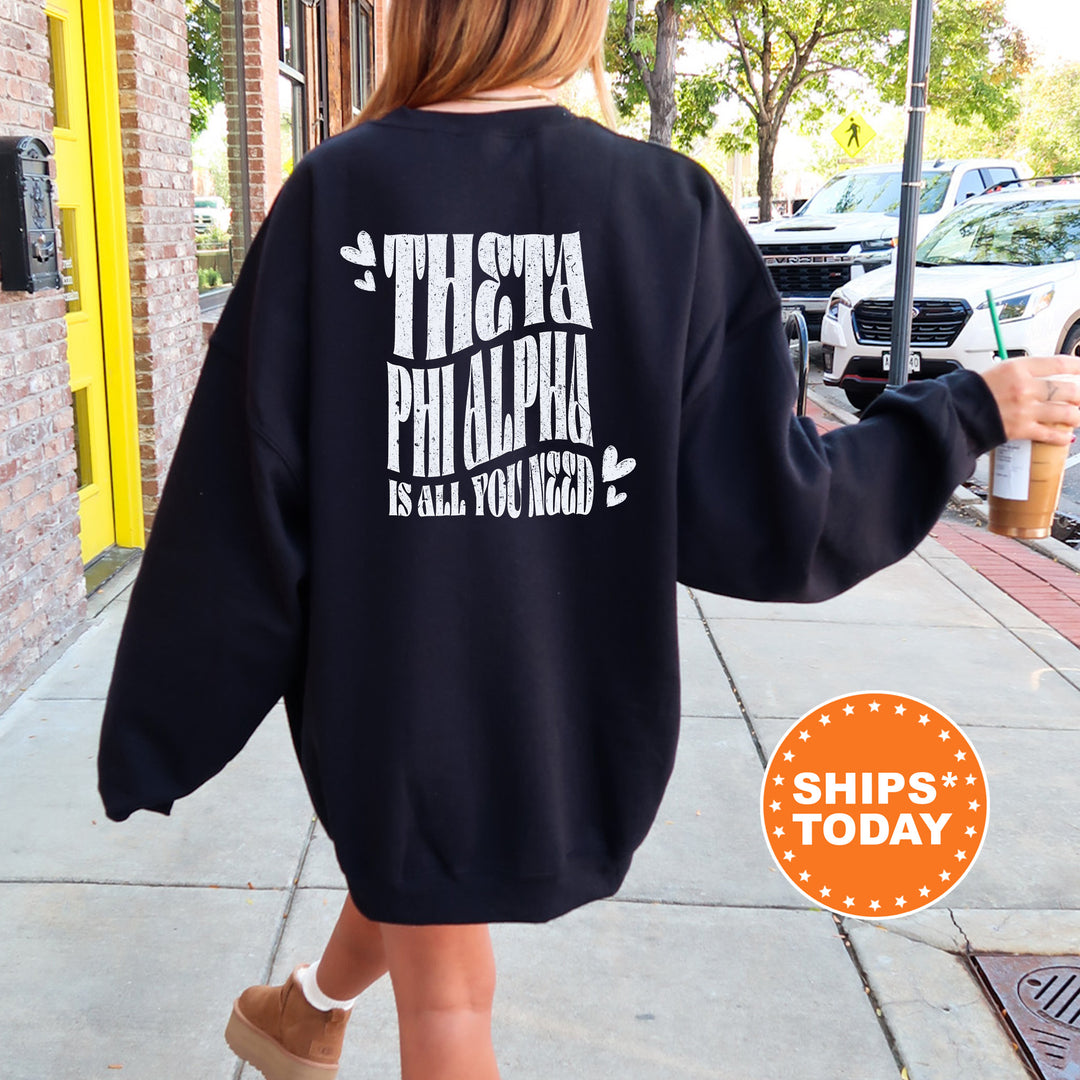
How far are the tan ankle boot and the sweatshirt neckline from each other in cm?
140

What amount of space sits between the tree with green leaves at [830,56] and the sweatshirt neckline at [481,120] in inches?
909

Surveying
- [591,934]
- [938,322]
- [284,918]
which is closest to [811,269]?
[938,322]

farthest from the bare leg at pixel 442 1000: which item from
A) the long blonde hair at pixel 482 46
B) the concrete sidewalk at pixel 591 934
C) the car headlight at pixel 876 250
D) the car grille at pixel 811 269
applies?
the car headlight at pixel 876 250

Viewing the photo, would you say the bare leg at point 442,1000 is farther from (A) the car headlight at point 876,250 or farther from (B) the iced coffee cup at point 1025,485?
(A) the car headlight at point 876,250

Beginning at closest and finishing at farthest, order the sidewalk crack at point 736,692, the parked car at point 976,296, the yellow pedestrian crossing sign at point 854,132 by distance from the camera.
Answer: the sidewalk crack at point 736,692 → the parked car at point 976,296 → the yellow pedestrian crossing sign at point 854,132

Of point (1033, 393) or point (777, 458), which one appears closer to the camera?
point (777, 458)

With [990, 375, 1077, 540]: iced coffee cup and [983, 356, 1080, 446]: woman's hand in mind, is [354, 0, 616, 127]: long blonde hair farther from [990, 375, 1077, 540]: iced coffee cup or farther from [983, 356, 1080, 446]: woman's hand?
[990, 375, 1077, 540]: iced coffee cup

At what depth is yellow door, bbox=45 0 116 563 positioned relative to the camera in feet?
16.5

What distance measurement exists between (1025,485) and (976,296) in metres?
8.31

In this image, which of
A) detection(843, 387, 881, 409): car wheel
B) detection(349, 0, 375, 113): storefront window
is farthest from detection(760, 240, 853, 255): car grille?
detection(349, 0, 375, 113): storefront window

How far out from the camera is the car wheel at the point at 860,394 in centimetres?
1089

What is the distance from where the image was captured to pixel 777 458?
5.34 feet

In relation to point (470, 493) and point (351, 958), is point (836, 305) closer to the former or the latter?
point (351, 958)

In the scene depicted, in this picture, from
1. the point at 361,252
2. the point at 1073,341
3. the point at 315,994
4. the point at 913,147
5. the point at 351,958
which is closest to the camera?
the point at 361,252
